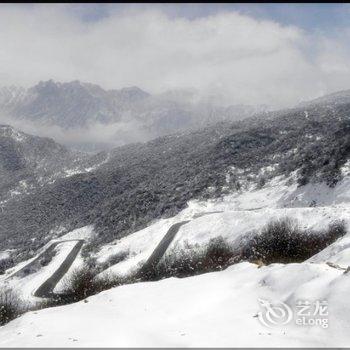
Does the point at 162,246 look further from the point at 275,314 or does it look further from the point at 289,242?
the point at 275,314

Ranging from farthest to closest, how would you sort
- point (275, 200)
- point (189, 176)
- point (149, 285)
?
point (189, 176) < point (275, 200) < point (149, 285)

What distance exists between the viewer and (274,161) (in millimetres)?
113812

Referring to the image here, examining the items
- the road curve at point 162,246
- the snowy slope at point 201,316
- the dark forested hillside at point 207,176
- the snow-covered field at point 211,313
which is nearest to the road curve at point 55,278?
the road curve at point 162,246

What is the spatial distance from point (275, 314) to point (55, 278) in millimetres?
58097

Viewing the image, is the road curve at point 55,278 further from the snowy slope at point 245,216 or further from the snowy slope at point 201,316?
the snowy slope at point 201,316

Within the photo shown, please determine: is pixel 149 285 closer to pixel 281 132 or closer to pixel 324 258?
pixel 324 258

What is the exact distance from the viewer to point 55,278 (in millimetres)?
67125

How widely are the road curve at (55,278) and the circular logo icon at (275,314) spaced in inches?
1796

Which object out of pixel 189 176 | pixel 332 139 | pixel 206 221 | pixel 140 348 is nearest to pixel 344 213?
pixel 206 221

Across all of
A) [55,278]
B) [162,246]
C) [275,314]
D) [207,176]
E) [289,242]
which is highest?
[275,314]

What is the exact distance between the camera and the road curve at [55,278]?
192ft

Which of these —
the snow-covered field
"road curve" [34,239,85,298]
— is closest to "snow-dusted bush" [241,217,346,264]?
the snow-covered field

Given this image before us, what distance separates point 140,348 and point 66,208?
189506mm

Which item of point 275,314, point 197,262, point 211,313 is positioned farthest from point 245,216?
point 275,314
